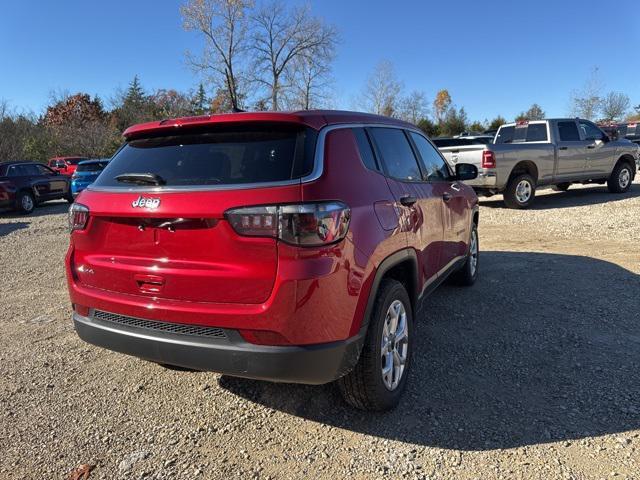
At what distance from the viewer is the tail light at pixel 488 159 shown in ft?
35.0

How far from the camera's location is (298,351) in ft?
7.67

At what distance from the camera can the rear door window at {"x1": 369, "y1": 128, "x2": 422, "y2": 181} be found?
3234 mm

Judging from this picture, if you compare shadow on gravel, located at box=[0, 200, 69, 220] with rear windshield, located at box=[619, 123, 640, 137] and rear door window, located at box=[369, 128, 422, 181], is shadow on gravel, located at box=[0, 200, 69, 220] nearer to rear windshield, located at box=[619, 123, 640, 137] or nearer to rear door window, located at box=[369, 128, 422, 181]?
rear door window, located at box=[369, 128, 422, 181]

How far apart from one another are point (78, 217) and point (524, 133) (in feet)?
37.8

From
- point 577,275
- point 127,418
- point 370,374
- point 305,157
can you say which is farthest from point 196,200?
point 577,275

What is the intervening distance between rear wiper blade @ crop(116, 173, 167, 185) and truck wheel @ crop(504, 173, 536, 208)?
10.2 metres

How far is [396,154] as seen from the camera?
136 inches

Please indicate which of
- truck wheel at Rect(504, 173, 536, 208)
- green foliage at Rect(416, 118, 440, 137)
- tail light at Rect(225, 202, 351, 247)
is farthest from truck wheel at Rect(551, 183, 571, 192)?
green foliage at Rect(416, 118, 440, 137)

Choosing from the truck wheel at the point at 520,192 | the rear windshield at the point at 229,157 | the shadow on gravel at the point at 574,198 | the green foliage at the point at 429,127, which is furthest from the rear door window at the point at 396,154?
the green foliage at the point at 429,127

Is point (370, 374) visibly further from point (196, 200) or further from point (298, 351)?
point (196, 200)

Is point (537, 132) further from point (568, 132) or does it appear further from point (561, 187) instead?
point (561, 187)

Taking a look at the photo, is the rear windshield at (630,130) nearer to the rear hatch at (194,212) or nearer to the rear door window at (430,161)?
the rear door window at (430,161)

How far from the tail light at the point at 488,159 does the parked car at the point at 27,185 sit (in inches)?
540

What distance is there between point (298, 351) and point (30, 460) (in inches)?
64.0
